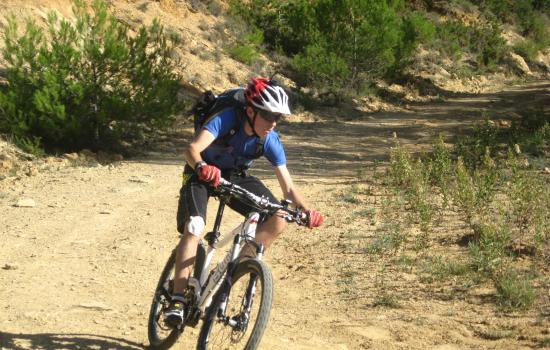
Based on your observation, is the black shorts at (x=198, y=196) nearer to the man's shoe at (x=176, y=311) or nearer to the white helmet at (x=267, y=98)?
the man's shoe at (x=176, y=311)

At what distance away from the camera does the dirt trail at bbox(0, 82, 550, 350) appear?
199 inches

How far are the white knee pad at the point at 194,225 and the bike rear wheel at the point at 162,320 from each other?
1.57 feet

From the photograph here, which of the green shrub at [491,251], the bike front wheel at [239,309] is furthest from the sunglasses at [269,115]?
the green shrub at [491,251]

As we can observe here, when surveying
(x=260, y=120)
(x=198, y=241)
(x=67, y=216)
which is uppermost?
(x=260, y=120)

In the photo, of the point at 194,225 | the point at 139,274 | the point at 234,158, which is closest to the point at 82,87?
the point at 139,274

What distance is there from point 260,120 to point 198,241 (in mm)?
810

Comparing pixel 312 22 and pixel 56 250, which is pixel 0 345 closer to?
pixel 56 250

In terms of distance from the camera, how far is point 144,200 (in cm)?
952

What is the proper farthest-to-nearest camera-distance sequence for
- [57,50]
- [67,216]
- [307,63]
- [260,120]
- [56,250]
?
[307,63] < [57,50] < [67,216] < [56,250] < [260,120]

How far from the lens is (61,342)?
4824mm

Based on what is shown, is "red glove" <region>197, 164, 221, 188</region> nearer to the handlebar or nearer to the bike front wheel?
the handlebar

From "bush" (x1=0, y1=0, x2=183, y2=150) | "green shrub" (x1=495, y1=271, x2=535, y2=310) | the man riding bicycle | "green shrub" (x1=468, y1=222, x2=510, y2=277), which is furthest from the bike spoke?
"bush" (x1=0, y1=0, x2=183, y2=150)

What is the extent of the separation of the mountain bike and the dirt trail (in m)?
0.67

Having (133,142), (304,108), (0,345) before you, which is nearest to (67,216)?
(0,345)
